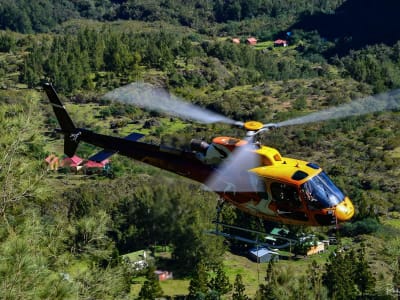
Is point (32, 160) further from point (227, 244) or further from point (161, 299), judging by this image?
point (227, 244)

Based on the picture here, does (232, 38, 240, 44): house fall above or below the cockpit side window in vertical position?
below

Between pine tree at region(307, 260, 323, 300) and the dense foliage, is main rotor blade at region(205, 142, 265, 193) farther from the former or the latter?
the dense foliage

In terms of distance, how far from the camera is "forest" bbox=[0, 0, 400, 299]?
739 inches

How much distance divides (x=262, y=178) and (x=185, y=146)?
3.67 meters

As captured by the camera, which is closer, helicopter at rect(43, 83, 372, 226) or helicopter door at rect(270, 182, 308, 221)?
helicopter at rect(43, 83, 372, 226)

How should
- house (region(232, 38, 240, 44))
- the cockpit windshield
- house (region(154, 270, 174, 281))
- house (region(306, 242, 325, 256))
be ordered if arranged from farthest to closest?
house (region(232, 38, 240, 44))
house (region(306, 242, 325, 256))
house (region(154, 270, 174, 281))
the cockpit windshield

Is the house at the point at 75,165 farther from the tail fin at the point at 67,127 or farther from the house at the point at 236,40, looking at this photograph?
the house at the point at 236,40

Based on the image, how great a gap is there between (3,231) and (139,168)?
51.4m

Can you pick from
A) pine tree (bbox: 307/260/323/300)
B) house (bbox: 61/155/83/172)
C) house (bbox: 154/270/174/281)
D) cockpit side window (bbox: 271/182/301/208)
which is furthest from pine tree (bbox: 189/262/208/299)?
house (bbox: 61/155/83/172)

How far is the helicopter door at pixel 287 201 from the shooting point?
2042cm

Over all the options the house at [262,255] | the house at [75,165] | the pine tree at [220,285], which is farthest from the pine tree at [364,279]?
the house at [75,165]

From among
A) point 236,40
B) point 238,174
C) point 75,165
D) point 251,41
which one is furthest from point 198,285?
point 251,41

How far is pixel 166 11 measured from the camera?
590 feet

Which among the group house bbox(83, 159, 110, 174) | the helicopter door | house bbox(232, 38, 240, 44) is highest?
the helicopter door
